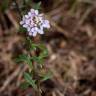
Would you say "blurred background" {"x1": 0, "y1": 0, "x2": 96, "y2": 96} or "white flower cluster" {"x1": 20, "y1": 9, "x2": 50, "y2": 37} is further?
"blurred background" {"x1": 0, "y1": 0, "x2": 96, "y2": 96}

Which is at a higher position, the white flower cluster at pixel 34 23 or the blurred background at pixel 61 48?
the white flower cluster at pixel 34 23

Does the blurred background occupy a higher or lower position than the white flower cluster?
lower

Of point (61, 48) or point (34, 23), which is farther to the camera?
point (61, 48)

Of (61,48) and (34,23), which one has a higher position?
(34,23)

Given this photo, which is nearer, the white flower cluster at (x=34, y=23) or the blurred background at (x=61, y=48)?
the white flower cluster at (x=34, y=23)
